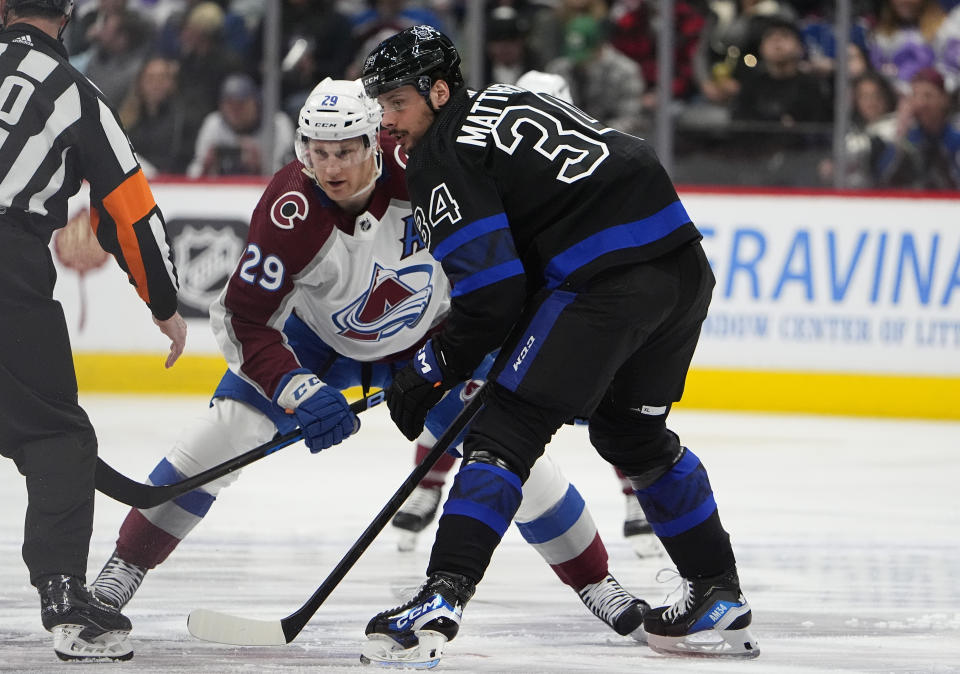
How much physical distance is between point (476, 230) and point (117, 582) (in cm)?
106

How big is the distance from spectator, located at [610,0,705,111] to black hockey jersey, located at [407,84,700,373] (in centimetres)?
443

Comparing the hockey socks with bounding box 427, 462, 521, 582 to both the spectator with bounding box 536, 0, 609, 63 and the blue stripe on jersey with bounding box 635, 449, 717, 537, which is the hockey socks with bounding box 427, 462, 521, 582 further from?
the spectator with bounding box 536, 0, 609, 63

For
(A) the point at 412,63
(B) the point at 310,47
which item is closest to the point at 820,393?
(B) the point at 310,47

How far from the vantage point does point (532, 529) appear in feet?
10.3

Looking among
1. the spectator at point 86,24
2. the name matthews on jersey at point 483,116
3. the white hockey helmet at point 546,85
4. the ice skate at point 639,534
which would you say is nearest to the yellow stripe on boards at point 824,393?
the white hockey helmet at point 546,85

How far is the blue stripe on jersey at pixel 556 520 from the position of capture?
10.2 feet

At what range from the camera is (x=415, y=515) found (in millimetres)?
4223

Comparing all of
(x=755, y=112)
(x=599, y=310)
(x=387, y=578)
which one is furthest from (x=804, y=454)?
(x=599, y=310)

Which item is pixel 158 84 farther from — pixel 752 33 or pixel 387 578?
pixel 387 578

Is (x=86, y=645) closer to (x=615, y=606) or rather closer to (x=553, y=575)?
(x=615, y=606)

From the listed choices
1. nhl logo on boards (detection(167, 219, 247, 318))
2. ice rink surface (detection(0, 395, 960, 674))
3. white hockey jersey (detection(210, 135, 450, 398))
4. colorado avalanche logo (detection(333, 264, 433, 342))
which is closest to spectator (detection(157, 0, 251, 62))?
nhl logo on boards (detection(167, 219, 247, 318))

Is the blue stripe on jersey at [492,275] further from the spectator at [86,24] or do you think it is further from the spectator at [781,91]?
the spectator at [86,24]

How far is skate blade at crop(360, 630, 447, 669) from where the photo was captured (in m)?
2.66

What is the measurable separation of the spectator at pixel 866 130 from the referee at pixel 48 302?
4.65m
